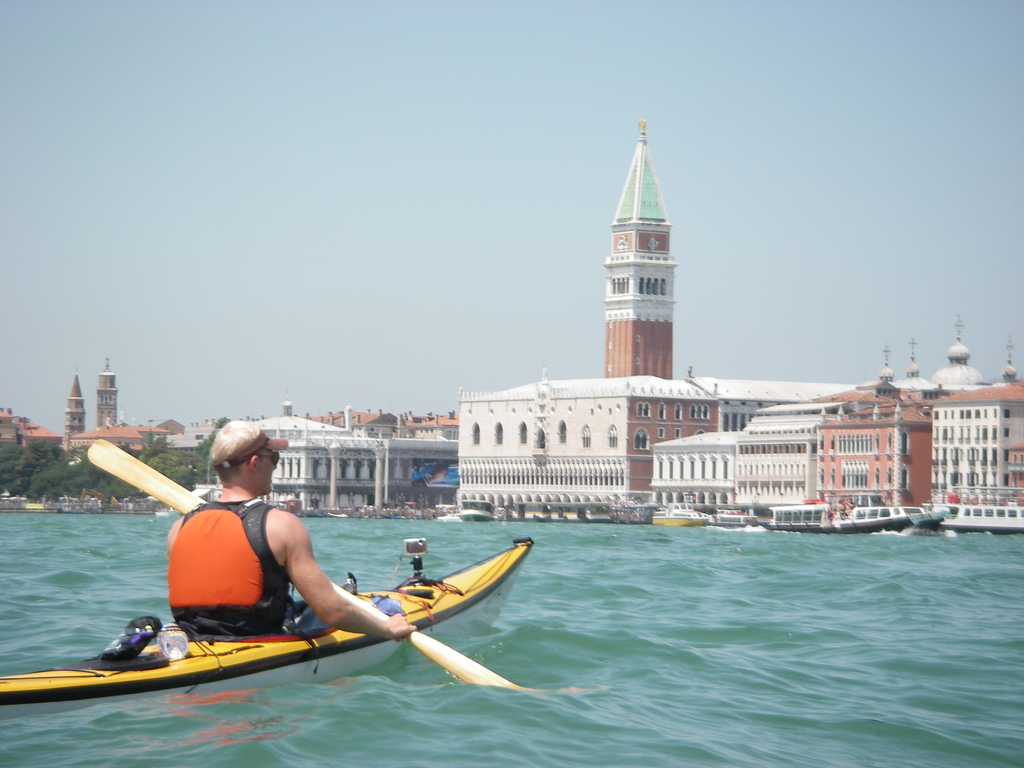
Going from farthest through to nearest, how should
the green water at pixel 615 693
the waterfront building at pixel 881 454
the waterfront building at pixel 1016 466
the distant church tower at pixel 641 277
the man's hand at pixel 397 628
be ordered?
the distant church tower at pixel 641 277, the waterfront building at pixel 881 454, the waterfront building at pixel 1016 466, the man's hand at pixel 397 628, the green water at pixel 615 693

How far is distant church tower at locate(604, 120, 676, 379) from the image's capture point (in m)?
94.8

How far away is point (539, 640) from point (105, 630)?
125 inches

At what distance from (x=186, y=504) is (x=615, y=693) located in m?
2.72

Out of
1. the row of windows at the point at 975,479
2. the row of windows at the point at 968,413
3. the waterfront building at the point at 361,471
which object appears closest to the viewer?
the row of windows at the point at 975,479

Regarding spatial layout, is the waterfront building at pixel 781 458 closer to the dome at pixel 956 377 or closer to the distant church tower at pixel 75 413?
the dome at pixel 956 377

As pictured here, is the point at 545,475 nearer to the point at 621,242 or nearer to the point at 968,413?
the point at 621,242

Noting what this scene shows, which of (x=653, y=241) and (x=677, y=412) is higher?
(x=653, y=241)

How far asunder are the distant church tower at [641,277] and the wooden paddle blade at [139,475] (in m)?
84.9

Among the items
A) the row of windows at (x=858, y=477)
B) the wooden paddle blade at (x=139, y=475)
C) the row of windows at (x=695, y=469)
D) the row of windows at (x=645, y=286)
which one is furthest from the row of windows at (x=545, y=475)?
the wooden paddle blade at (x=139, y=475)

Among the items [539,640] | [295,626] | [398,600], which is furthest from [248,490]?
[539,640]

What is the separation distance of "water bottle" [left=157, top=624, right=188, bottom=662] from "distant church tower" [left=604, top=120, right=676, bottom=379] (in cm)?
8798

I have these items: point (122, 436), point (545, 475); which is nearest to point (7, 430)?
point (122, 436)

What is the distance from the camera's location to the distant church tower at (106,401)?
154 metres

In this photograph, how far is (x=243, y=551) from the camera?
6.74m
